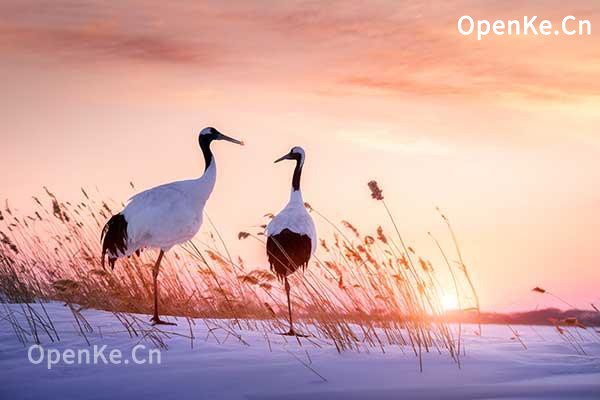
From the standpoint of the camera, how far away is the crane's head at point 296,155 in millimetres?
10118

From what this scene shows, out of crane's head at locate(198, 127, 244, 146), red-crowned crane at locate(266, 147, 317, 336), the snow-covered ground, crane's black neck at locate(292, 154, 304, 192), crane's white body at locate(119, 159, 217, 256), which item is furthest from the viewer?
crane's black neck at locate(292, 154, 304, 192)

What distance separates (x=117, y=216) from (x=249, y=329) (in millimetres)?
2236

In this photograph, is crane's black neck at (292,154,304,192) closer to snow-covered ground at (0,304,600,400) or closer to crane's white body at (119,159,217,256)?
crane's white body at (119,159,217,256)

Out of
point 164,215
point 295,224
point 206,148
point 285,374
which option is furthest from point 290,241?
point 285,374

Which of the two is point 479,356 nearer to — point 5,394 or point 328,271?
point 328,271

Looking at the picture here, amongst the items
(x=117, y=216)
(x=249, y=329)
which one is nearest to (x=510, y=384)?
(x=249, y=329)

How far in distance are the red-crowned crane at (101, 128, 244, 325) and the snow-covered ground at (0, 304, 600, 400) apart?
5.75 feet

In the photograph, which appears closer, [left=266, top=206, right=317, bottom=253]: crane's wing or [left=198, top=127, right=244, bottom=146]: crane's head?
[left=266, top=206, right=317, bottom=253]: crane's wing

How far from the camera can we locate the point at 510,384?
5109 mm

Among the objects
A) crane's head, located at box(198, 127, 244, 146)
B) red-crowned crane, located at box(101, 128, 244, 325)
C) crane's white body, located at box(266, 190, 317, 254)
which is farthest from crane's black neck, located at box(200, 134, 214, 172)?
crane's white body, located at box(266, 190, 317, 254)

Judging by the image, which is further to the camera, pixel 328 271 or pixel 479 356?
pixel 328 271

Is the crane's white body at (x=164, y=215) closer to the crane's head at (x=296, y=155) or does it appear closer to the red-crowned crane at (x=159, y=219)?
the red-crowned crane at (x=159, y=219)

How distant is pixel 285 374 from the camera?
17.0 feet

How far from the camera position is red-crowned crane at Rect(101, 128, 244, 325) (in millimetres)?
8141
